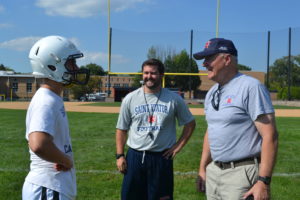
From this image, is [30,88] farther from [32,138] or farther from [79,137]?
[32,138]

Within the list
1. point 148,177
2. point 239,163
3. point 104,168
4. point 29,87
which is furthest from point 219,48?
point 29,87

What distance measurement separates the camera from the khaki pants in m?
2.71

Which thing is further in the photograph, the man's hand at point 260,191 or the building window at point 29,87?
the building window at point 29,87

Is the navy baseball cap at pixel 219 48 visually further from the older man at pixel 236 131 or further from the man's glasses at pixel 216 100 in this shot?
the man's glasses at pixel 216 100

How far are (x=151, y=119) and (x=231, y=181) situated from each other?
1306mm

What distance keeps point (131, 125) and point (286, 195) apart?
2.54 meters

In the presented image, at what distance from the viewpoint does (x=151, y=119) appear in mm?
3850

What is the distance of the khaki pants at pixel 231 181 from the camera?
Answer: 2.71 metres

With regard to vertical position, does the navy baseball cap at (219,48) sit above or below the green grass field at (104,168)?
above

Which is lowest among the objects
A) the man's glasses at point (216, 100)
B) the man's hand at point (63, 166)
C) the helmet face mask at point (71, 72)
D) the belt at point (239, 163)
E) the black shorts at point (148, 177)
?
the black shorts at point (148, 177)

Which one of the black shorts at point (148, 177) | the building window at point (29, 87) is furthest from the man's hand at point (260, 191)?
the building window at point (29, 87)

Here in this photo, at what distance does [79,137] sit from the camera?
32.1 feet

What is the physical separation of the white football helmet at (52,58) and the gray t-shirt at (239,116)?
1205 millimetres

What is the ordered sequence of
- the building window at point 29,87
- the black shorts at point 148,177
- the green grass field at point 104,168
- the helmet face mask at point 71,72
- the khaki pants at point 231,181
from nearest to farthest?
the helmet face mask at point 71,72 < the khaki pants at point 231,181 < the black shorts at point 148,177 < the green grass field at point 104,168 < the building window at point 29,87
